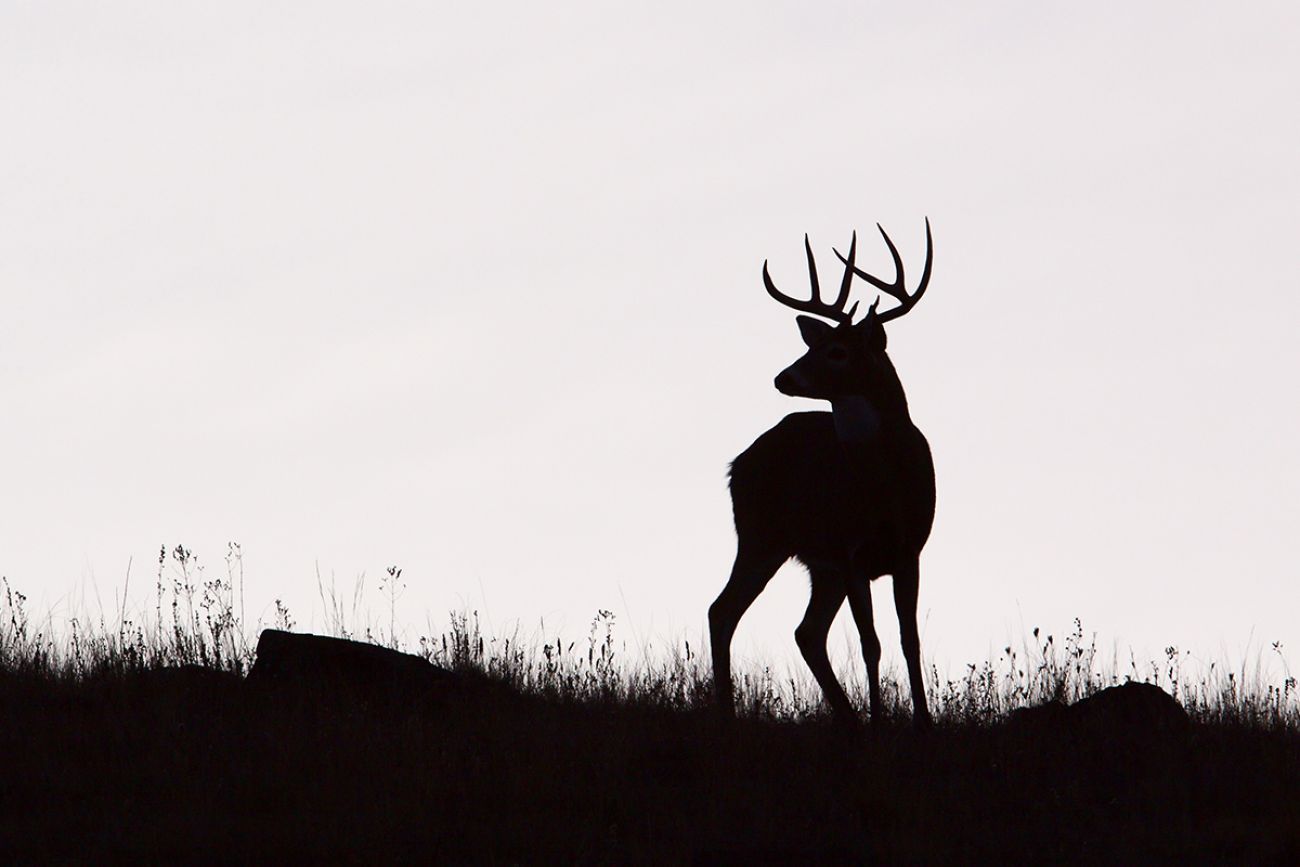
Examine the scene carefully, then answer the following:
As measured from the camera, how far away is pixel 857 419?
9.81 meters

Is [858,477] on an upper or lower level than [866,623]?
upper

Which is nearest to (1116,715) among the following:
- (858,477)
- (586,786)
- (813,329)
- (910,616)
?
(910,616)

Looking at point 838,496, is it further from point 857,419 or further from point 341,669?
point 341,669

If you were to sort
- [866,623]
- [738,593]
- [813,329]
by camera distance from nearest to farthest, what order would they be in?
[866,623] → [813,329] → [738,593]

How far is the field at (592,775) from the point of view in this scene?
6.86m

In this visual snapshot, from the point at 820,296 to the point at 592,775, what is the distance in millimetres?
3545

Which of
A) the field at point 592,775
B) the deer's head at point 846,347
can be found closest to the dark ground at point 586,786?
the field at point 592,775

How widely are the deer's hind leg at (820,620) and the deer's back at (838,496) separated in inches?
9.7

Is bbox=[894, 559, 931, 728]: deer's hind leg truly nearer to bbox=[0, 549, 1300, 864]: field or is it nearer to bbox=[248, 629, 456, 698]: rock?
bbox=[0, 549, 1300, 864]: field

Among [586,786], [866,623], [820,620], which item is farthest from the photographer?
[820,620]

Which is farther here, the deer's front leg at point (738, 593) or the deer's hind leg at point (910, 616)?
the deer's front leg at point (738, 593)

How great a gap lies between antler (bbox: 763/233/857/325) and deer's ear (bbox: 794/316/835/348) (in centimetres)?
11

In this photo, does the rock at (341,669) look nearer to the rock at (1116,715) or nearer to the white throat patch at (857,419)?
the white throat patch at (857,419)

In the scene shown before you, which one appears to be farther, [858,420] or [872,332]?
A: [872,332]
